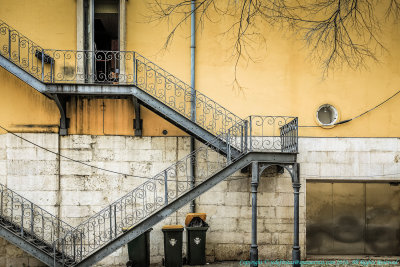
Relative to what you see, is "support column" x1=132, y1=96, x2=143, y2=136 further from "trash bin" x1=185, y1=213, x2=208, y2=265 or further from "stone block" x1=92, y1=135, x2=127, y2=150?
"trash bin" x1=185, y1=213, x2=208, y2=265

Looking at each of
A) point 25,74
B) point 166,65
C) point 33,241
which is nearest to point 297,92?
point 166,65

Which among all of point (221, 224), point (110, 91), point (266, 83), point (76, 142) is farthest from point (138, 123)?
point (266, 83)

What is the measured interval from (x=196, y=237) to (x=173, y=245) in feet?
1.98

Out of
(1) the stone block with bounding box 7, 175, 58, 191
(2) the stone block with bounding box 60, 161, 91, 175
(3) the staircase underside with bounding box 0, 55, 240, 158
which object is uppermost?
(3) the staircase underside with bounding box 0, 55, 240, 158

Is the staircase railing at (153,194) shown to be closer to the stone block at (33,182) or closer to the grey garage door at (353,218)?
the stone block at (33,182)

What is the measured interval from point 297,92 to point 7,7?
7867 millimetres

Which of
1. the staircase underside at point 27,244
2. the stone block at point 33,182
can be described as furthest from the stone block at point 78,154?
the staircase underside at point 27,244

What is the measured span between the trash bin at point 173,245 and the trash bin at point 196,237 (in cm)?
25

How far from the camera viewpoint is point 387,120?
1083 centimetres

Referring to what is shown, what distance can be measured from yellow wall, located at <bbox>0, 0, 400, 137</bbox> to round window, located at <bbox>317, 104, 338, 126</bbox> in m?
0.15

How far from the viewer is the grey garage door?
1142cm

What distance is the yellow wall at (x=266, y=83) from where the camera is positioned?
10.6m

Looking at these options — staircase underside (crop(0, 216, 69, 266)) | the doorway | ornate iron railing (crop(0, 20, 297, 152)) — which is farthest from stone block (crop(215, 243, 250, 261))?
the doorway

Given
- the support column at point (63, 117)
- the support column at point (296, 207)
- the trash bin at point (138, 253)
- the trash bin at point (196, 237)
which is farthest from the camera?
the support column at point (63, 117)
